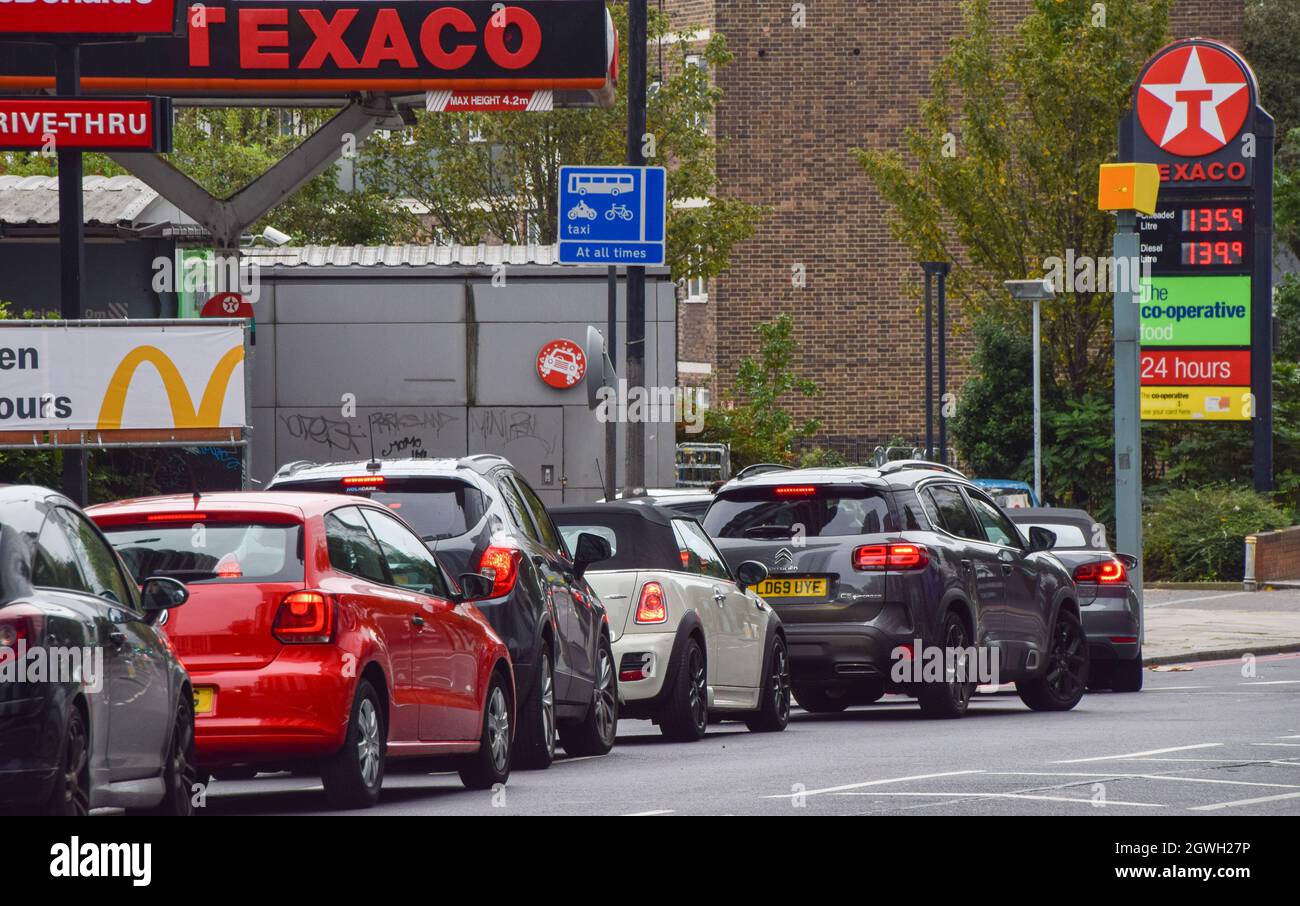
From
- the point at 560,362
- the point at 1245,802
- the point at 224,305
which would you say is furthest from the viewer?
the point at 560,362

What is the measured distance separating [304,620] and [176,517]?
0.88 metres

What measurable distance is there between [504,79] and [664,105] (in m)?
17.2

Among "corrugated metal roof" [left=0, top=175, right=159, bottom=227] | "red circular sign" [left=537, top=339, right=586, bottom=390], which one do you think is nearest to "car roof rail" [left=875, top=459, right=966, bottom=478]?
"corrugated metal roof" [left=0, top=175, right=159, bottom=227]

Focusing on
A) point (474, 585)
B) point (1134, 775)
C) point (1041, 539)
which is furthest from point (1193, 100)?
point (474, 585)

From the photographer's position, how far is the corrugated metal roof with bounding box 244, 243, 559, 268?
29281 mm

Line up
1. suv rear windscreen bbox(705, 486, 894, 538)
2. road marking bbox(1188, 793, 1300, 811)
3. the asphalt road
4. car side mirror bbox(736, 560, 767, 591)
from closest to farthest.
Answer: road marking bbox(1188, 793, 1300, 811), the asphalt road, car side mirror bbox(736, 560, 767, 591), suv rear windscreen bbox(705, 486, 894, 538)

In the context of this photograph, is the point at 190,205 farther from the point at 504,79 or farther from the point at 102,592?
the point at 102,592

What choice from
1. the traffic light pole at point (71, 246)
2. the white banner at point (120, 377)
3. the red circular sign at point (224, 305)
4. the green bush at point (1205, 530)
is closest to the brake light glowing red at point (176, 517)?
the traffic light pole at point (71, 246)

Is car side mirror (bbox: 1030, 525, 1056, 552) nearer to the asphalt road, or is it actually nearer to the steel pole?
the asphalt road

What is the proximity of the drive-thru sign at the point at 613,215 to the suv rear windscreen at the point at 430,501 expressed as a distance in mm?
8193

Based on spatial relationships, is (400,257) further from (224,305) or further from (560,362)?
(224,305)

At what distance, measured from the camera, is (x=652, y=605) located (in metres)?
14.4

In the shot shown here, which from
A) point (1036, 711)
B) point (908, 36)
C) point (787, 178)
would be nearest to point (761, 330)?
point (787, 178)

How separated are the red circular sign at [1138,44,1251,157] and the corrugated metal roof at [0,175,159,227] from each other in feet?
49.2
